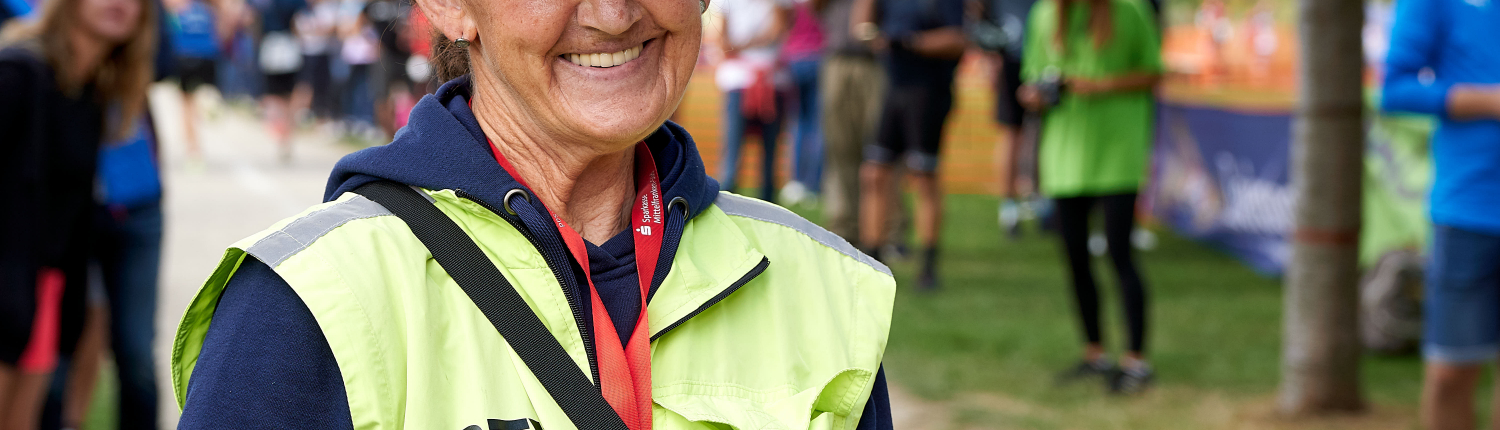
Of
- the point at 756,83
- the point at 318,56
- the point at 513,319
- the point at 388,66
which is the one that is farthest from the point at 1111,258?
the point at 318,56

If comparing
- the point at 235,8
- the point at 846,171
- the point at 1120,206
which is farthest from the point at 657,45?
the point at 235,8

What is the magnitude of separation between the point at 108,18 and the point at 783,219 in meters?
3.07

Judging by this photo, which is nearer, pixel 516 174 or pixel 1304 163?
pixel 516 174

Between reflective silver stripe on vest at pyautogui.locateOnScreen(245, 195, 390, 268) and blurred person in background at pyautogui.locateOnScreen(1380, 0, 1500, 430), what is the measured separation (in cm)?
332

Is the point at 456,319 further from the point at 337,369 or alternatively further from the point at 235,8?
the point at 235,8

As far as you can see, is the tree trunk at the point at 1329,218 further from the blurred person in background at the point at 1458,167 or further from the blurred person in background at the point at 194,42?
the blurred person in background at the point at 194,42

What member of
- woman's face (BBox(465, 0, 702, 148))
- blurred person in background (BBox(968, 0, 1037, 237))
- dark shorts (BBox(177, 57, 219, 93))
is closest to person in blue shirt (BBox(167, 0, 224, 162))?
dark shorts (BBox(177, 57, 219, 93))

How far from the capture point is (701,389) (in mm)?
1477

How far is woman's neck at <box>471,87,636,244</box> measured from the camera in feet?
5.21

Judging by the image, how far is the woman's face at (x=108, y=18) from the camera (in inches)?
157

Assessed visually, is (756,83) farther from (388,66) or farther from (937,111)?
(388,66)

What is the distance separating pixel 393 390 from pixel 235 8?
18.3 m

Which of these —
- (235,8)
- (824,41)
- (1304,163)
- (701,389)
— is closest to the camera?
(701,389)

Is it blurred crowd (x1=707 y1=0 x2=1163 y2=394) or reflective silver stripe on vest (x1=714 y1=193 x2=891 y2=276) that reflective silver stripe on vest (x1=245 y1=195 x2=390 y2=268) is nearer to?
reflective silver stripe on vest (x1=714 y1=193 x2=891 y2=276)
